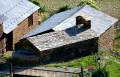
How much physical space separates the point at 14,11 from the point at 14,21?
1.73 metres

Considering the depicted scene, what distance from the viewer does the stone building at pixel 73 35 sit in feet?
193

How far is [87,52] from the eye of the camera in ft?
200

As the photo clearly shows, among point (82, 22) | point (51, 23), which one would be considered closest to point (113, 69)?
point (82, 22)

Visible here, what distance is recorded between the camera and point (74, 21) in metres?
62.8

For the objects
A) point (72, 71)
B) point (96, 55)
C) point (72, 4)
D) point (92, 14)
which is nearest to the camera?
point (72, 71)

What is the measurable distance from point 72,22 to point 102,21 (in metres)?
3.68

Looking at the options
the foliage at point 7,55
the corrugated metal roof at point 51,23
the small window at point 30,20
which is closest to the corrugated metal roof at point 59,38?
the corrugated metal roof at point 51,23

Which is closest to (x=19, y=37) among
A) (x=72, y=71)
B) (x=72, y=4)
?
(x=72, y=71)

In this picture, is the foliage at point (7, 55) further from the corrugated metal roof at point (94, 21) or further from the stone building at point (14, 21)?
the corrugated metal roof at point (94, 21)

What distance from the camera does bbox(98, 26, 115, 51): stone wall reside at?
61.7 meters

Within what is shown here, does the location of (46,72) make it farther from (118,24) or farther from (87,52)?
(118,24)

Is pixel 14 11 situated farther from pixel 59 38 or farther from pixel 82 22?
pixel 82 22

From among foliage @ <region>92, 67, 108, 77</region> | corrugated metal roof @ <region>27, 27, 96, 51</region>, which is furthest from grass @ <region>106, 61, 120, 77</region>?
corrugated metal roof @ <region>27, 27, 96, 51</region>

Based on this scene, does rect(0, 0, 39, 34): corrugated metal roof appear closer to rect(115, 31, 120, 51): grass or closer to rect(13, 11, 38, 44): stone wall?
rect(13, 11, 38, 44): stone wall
